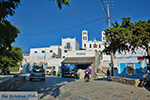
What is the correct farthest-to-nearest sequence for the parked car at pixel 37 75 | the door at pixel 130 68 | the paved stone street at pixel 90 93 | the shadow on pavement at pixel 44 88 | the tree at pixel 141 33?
the door at pixel 130 68 < the parked car at pixel 37 75 < the tree at pixel 141 33 < the shadow on pavement at pixel 44 88 < the paved stone street at pixel 90 93

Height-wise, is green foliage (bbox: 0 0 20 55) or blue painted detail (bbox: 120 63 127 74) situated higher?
green foliage (bbox: 0 0 20 55)

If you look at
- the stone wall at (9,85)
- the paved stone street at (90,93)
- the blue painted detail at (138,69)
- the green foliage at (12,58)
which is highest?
the green foliage at (12,58)

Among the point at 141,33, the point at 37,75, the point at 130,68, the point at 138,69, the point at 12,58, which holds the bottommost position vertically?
the point at 37,75

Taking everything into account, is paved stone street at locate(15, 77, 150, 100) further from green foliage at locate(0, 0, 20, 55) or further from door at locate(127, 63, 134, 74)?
door at locate(127, 63, 134, 74)

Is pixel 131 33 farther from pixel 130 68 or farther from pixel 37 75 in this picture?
pixel 130 68

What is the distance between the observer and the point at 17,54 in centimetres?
2666

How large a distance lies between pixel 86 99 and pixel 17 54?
22099 mm

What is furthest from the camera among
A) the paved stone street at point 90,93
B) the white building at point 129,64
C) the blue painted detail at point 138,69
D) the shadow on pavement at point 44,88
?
the white building at point 129,64

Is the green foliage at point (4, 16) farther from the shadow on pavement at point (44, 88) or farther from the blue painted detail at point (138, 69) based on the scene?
the blue painted detail at point (138, 69)

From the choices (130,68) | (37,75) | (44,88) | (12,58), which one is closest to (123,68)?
(130,68)

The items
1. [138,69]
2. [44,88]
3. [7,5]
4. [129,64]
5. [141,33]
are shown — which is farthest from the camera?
[129,64]

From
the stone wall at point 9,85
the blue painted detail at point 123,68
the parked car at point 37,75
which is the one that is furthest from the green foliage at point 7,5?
the blue painted detail at point 123,68

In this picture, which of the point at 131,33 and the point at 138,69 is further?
the point at 138,69

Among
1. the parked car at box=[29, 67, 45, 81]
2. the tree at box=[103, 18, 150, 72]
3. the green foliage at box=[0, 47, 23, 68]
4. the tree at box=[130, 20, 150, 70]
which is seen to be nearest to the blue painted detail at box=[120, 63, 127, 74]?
the tree at box=[103, 18, 150, 72]
